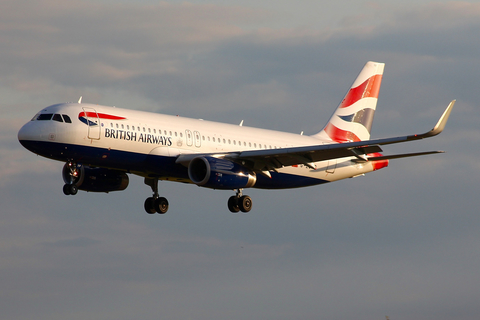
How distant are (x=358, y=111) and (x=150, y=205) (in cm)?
1688

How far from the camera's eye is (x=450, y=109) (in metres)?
37.4

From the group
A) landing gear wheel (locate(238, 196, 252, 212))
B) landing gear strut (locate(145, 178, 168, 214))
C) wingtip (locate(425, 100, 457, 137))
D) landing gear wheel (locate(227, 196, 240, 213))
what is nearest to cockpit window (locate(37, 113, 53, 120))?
landing gear strut (locate(145, 178, 168, 214))

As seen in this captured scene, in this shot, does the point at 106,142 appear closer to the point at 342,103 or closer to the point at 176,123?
the point at 176,123

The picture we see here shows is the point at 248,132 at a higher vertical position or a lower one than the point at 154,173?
higher

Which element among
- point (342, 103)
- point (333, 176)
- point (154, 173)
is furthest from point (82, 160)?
point (342, 103)

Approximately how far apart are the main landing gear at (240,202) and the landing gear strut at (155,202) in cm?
454

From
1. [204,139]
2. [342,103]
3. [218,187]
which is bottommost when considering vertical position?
[218,187]

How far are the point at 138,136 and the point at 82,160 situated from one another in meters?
3.19

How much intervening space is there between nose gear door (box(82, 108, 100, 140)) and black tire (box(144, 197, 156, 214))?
981 centimetres

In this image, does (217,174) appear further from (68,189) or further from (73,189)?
(68,189)

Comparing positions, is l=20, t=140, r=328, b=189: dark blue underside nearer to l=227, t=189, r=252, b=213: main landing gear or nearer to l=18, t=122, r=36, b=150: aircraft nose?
l=18, t=122, r=36, b=150: aircraft nose

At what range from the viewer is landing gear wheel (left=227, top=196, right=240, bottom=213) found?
155ft

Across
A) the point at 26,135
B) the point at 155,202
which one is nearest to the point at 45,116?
the point at 26,135

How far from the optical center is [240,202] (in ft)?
154
